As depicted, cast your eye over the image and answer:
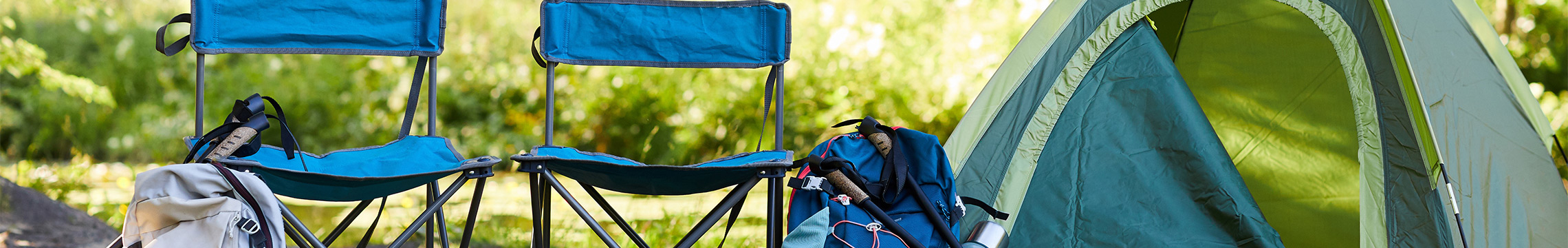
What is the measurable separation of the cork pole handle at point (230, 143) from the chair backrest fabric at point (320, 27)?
0.98ft

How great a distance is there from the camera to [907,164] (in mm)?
1758

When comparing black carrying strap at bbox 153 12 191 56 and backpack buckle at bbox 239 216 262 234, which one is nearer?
backpack buckle at bbox 239 216 262 234

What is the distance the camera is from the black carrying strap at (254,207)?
1.37 metres

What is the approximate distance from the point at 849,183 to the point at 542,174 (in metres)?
0.56

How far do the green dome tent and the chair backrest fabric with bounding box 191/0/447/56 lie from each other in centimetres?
118

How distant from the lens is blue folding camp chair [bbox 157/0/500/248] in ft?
5.36

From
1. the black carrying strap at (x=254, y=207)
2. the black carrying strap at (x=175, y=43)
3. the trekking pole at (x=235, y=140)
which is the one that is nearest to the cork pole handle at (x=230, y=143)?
the trekking pole at (x=235, y=140)

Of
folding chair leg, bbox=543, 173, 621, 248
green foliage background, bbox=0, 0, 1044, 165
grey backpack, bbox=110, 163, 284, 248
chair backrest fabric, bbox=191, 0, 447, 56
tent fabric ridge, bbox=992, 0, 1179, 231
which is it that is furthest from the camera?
green foliage background, bbox=0, 0, 1044, 165

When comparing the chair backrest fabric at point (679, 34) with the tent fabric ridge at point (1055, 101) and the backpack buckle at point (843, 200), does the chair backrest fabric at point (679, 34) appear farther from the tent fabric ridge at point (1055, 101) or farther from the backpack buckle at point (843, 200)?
the tent fabric ridge at point (1055, 101)

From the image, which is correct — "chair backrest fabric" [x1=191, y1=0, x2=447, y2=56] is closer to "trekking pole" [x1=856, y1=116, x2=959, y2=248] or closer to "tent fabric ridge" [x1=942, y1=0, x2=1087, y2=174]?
"trekking pole" [x1=856, y1=116, x2=959, y2=248]

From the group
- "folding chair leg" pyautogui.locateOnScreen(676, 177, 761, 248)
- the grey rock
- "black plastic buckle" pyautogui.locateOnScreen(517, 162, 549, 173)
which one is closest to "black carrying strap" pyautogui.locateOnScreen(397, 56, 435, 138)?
"black plastic buckle" pyautogui.locateOnScreen(517, 162, 549, 173)

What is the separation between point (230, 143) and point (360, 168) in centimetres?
24

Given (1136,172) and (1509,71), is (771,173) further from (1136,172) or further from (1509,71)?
(1509,71)

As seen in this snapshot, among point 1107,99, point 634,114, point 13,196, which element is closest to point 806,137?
point 634,114
